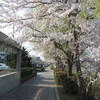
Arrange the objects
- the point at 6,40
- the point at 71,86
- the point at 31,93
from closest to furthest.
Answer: the point at 6,40 → the point at 71,86 → the point at 31,93

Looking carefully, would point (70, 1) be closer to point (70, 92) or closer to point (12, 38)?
point (12, 38)

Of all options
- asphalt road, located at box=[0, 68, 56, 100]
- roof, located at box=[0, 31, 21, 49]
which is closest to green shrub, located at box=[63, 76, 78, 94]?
asphalt road, located at box=[0, 68, 56, 100]

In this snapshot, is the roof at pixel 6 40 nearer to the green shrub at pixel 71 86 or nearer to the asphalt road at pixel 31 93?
the asphalt road at pixel 31 93

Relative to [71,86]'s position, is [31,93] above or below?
below

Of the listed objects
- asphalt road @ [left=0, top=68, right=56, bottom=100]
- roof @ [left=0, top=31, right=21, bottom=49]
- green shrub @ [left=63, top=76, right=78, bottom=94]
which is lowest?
asphalt road @ [left=0, top=68, right=56, bottom=100]

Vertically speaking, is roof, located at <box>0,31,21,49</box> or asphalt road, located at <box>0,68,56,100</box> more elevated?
roof, located at <box>0,31,21,49</box>

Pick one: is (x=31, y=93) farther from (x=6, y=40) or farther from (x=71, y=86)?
(x=6, y=40)

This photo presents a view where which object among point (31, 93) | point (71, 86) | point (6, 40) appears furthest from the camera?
point (31, 93)

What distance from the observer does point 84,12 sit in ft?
20.5

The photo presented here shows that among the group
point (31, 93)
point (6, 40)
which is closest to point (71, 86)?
point (31, 93)

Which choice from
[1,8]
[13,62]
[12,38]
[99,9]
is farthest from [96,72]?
[13,62]

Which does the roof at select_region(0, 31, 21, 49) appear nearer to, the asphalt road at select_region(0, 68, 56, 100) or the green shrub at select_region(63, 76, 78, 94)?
the asphalt road at select_region(0, 68, 56, 100)

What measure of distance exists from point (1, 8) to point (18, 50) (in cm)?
874

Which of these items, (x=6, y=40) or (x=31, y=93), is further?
(x=31, y=93)
